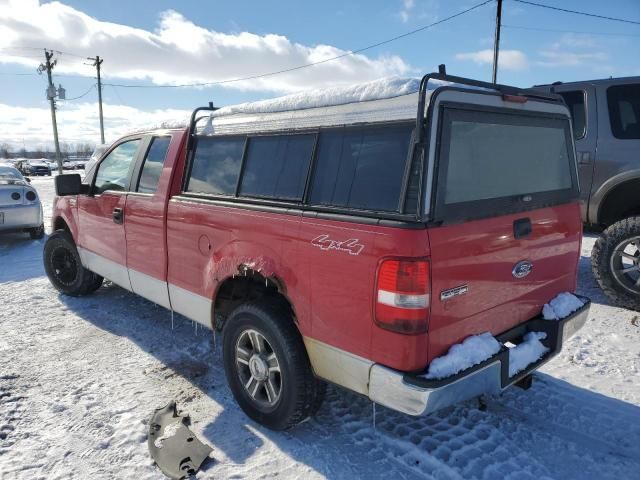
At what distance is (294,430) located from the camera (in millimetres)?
3010

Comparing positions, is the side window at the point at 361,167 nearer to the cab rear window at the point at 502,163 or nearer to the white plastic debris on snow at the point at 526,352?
the cab rear window at the point at 502,163

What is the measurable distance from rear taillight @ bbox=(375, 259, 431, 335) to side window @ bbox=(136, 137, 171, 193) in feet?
8.17

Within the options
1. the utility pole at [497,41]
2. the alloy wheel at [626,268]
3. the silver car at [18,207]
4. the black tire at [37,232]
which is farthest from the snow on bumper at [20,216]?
A: the utility pole at [497,41]

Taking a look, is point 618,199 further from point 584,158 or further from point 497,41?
point 497,41

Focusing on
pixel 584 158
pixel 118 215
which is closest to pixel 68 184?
pixel 118 215

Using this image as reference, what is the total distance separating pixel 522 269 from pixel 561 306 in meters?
0.60

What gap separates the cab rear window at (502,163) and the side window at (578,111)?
2.55 metres

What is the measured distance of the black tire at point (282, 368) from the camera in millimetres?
2746

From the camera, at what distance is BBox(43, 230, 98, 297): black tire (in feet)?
17.7

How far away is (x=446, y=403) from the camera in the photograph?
230 cm

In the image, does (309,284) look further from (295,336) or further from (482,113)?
(482,113)

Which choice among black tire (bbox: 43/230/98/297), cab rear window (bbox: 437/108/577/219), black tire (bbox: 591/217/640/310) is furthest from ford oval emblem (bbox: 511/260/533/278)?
black tire (bbox: 43/230/98/297)

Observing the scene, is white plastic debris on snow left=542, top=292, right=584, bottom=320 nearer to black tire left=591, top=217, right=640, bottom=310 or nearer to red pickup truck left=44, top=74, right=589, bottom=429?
red pickup truck left=44, top=74, right=589, bottom=429

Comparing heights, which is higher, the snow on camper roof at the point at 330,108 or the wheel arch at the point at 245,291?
the snow on camper roof at the point at 330,108
